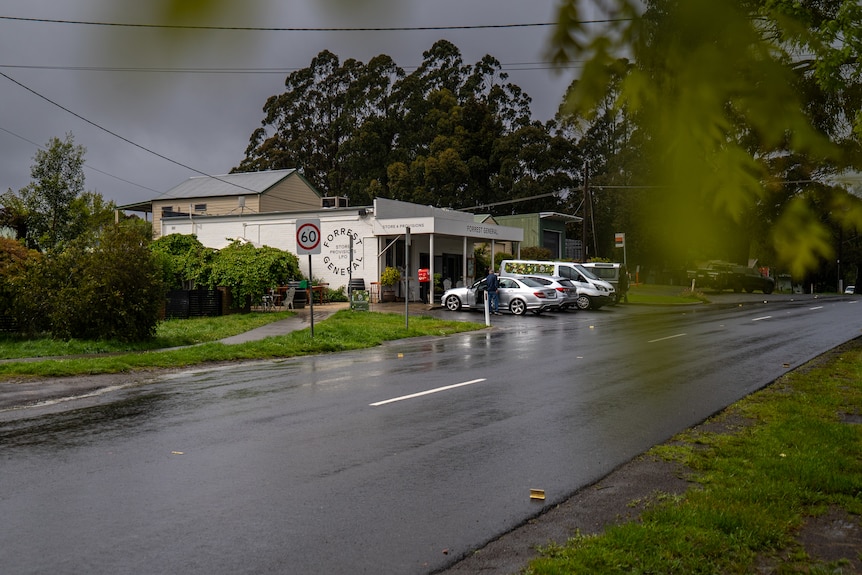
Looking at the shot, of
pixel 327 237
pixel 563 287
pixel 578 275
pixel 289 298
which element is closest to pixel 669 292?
pixel 289 298

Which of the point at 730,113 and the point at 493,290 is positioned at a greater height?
the point at 730,113

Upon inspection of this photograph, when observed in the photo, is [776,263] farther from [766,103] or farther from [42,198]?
[42,198]

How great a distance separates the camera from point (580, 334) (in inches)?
806

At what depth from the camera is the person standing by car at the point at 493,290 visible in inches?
1096

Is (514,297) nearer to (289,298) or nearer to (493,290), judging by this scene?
(493,290)

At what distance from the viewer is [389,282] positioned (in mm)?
33844

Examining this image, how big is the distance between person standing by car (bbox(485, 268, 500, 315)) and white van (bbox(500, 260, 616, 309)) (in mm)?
1854

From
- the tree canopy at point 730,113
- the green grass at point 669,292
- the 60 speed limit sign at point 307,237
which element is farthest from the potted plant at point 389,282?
the tree canopy at point 730,113

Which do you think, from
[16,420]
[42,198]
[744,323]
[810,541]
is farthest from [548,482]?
[42,198]

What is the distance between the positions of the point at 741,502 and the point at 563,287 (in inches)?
1018

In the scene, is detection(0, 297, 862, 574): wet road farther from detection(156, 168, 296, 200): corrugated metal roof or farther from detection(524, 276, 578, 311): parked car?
detection(156, 168, 296, 200): corrugated metal roof

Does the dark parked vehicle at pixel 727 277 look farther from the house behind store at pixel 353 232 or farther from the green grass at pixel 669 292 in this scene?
the house behind store at pixel 353 232

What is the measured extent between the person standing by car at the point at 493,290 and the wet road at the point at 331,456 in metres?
14.9

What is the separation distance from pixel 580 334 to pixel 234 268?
43.9ft
